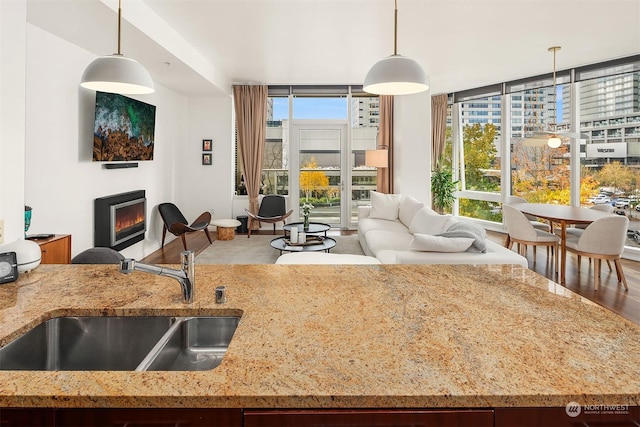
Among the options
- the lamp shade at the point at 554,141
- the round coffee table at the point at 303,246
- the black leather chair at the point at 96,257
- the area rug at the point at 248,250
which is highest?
the lamp shade at the point at 554,141

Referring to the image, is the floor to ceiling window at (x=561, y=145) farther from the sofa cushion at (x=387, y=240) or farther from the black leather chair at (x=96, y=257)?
the black leather chair at (x=96, y=257)

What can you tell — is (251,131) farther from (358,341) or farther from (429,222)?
(358,341)

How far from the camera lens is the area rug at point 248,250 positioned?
223 inches

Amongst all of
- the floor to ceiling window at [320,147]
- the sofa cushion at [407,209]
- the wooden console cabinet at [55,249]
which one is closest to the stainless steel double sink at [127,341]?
the wooden console cabinet at [55,249]

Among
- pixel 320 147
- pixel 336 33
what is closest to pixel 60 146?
pixel 336 33

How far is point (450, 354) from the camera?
3.43 feet

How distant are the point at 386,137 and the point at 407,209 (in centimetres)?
228

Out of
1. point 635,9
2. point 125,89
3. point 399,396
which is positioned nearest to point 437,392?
point 399,396

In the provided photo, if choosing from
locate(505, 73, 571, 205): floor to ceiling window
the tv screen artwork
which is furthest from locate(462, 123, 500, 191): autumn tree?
the tv screen artwork

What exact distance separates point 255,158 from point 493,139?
4.41 meters

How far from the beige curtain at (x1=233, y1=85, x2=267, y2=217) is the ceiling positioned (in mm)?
1149

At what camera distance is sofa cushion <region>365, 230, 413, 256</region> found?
4.55 meters

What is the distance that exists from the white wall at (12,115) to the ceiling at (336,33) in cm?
134

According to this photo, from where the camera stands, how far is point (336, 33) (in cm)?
469
